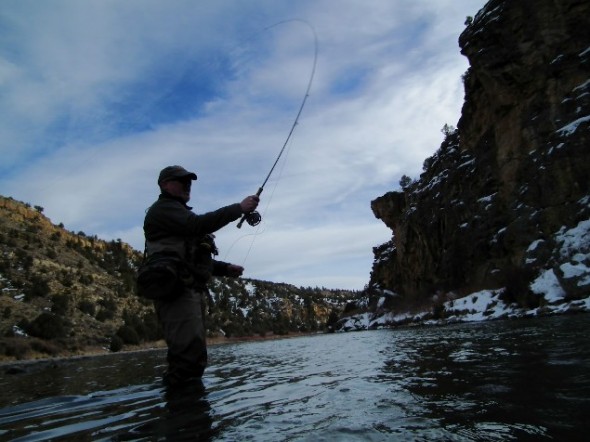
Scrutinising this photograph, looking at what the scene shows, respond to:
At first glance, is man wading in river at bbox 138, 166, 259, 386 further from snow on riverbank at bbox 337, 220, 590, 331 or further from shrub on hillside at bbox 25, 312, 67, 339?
shrub on hillside at bbox 25, 312, 67, 339

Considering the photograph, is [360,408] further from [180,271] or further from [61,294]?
[61,294]

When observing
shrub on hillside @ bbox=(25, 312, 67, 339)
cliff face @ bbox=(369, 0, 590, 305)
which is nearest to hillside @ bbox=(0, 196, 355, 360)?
shrub on hillside @ bbox=(25, 312, 67, 339)

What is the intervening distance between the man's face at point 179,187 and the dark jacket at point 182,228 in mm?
62

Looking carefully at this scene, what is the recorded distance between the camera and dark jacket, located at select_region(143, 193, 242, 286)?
4891 mm

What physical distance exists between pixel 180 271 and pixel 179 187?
1.03m

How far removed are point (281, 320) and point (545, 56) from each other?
9353 cm

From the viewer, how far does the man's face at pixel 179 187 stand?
525 cm

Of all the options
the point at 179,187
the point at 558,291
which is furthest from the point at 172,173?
the point at 558,291

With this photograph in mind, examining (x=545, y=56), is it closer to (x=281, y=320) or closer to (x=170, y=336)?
(x=170, y=336)

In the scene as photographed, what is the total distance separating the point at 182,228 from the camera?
4.92 meters

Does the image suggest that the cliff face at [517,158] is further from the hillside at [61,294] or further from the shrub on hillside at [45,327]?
the shrub on hillside at [45,327]

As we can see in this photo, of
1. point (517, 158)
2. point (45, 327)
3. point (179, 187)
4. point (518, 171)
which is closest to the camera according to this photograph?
point (179, 187)

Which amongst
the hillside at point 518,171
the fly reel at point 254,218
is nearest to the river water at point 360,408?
the fly reel at point 254,218

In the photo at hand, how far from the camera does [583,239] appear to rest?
26.6m
